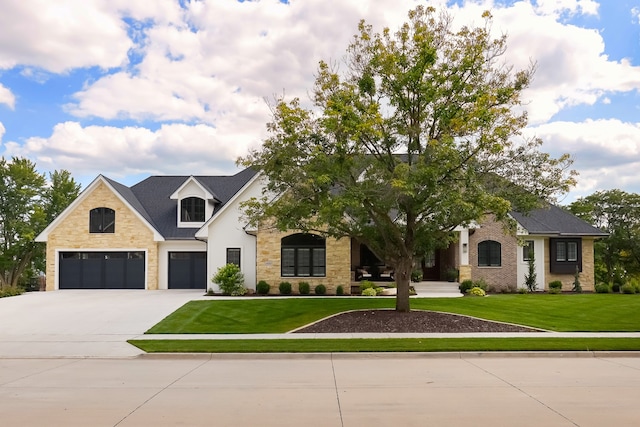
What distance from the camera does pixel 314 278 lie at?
27688 millimetres

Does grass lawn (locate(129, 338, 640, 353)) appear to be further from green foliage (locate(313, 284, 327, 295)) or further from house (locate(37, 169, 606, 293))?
house (locate(37, 169, 606, 293))

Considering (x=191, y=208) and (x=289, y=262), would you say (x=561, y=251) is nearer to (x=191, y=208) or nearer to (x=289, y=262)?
(x=289, y=262)

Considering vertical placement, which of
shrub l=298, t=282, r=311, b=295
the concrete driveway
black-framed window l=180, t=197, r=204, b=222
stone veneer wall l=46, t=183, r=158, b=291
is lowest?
the concrete driveway

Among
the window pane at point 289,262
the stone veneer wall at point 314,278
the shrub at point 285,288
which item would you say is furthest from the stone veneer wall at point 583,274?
the shrub at point 285,288

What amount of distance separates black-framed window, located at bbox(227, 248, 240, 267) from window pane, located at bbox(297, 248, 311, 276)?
3379 millimetres

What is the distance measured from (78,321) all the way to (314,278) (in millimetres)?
11907

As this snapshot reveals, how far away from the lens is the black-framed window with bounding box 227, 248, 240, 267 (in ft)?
93.8

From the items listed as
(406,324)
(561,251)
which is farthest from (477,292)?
(406,324)

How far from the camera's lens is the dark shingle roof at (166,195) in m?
33.0

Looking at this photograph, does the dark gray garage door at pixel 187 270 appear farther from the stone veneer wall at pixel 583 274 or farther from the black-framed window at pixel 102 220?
the stone veneer wall at pixel 583 274

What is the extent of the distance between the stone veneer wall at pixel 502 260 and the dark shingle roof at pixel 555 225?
140 cm

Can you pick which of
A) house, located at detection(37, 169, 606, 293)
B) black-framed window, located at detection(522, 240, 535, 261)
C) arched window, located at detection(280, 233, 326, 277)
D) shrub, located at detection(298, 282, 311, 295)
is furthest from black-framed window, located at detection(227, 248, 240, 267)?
black-framed window, located at detection(522, 240, 535, 261)

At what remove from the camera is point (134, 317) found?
65.8 feet

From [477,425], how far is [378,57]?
12.2m
